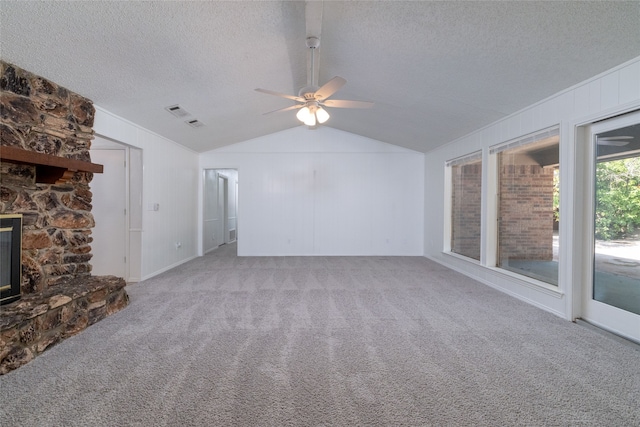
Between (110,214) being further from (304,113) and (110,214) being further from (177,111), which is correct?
(304,113)

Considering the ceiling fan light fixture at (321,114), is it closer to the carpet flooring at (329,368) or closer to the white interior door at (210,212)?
the carpet flooring at (329,368)

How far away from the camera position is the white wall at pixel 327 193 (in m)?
6.45

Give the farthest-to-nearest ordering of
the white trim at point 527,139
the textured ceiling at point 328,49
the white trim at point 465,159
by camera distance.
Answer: the white trim at point 465,159 < the white trim at point 527,139 < the textured ceiling at point 328,49

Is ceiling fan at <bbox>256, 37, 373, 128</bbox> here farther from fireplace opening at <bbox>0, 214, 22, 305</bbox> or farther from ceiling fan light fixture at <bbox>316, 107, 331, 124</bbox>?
fireplace opening at <bbox>0, 214, 22, 305</bbox>

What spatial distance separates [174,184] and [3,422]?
4.33 meters

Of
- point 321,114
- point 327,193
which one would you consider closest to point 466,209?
point 327,193

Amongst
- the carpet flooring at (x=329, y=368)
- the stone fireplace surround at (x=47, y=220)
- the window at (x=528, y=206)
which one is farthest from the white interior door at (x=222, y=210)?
the window at (x=528, y=206)

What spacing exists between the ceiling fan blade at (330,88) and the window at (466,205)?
3.01 metres

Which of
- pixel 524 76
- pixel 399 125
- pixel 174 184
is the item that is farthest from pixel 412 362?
pixel 174 184

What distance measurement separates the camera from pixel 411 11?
2189mm

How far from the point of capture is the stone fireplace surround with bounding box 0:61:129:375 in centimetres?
210

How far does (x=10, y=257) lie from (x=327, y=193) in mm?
5058

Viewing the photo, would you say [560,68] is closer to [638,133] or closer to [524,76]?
[524,76]

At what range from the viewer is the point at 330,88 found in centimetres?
263
